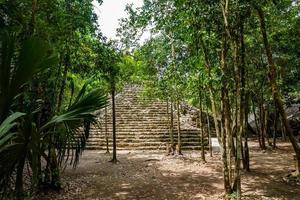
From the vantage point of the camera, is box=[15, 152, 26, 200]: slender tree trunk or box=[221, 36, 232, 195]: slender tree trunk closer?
box=[15, 152, 26, 200]: slender tree trunk

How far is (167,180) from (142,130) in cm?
987

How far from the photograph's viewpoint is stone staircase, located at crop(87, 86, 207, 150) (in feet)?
59.8

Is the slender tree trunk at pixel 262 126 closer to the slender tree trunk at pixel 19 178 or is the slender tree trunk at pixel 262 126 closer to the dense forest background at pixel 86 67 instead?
the dense forest background at pixel 86 67

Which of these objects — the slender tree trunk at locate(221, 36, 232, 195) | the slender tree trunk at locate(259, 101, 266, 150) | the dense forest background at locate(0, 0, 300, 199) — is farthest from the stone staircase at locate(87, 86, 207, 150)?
the slender tree trunk at locate(221, 36, 232, 195)

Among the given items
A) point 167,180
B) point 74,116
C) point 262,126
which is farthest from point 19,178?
point 262,126

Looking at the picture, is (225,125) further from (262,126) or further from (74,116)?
(262,126)

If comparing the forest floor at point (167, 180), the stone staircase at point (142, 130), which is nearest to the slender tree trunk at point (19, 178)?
the forest floor at point (167, 180)

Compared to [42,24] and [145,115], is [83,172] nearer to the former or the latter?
[42,24]

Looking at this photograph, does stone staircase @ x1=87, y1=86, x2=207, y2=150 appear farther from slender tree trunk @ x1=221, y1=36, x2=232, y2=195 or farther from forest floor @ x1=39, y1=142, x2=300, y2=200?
slender tree trunk @ x1=221, y1=36, x2=232, y2=195

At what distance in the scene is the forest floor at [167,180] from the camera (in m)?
8.19

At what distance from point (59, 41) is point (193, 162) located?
25.9 ft

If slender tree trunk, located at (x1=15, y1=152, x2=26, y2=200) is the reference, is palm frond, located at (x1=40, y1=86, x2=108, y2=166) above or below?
above

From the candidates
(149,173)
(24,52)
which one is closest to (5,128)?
(24,52)

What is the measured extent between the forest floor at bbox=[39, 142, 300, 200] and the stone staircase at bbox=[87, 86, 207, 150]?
12.6 ft
